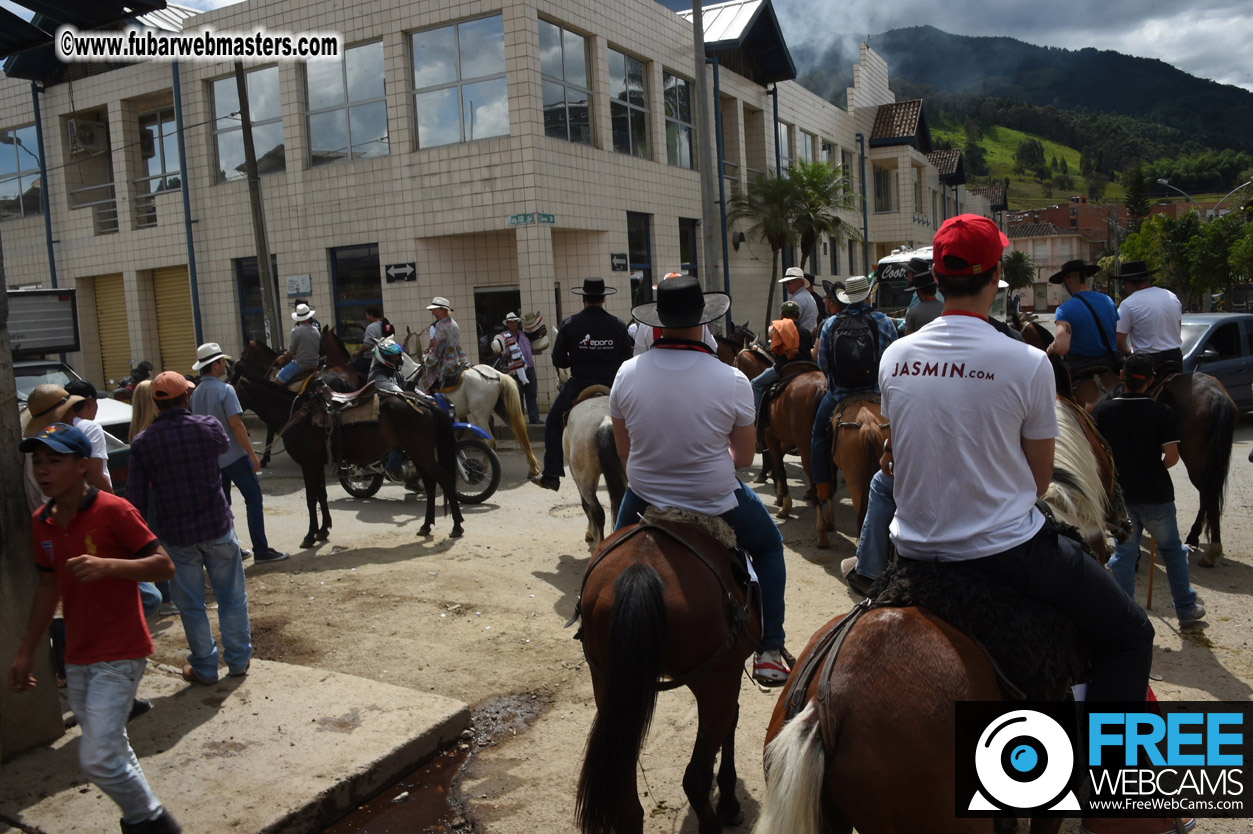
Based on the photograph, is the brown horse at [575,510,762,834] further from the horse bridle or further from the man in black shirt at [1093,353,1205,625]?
the man in black shirt at [1093,353,1205,625]

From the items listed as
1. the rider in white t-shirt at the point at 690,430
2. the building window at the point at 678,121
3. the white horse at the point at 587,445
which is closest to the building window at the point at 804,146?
the building window at the point at 678,121

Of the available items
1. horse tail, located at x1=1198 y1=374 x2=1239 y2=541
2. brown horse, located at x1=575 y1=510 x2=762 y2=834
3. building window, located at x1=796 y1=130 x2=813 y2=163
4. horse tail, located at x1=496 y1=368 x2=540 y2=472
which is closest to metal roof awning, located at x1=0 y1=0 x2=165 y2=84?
brown horse, located at x1=575 y1=510 x2=762 y2=834

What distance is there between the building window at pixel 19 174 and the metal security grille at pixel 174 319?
16.4 feet

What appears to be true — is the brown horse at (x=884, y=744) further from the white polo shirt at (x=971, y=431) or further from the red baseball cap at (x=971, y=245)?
the red baseball cap at (x=971, y=245)

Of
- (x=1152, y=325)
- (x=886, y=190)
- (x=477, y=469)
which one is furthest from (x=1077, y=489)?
(x=886, y=190)

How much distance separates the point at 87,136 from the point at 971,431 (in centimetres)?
2619

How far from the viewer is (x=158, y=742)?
4520 millimetres

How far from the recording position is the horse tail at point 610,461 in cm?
600

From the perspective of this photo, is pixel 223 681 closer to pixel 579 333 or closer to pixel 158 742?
pixel 158 742

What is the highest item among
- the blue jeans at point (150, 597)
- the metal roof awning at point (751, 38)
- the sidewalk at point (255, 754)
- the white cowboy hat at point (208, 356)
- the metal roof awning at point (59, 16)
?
the metal roof awning at point (751, 38)

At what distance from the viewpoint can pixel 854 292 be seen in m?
7.81

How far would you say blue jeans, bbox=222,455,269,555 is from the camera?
25.8ft

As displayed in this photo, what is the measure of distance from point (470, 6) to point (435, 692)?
15.1 m

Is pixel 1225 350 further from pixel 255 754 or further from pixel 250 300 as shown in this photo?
pixel 250 300
